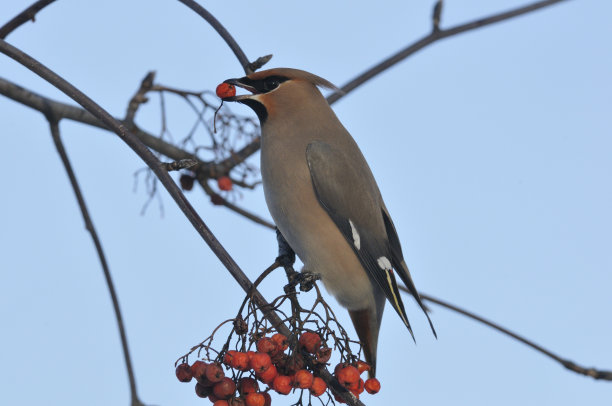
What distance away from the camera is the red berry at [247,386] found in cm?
209

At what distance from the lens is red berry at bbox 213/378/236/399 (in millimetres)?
2043

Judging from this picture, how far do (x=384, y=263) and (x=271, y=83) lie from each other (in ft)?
2.65

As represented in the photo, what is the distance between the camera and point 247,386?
2.09 meters

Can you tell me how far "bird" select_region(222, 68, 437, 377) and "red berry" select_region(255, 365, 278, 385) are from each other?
0.98 metres

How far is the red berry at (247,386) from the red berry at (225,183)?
1710 millimetres

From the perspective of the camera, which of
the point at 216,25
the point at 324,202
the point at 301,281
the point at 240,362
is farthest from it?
the point at 324,202

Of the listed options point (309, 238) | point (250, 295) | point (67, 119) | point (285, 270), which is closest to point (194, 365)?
point (250, 295)

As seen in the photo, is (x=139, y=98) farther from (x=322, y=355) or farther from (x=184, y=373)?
(x=322, y=355)

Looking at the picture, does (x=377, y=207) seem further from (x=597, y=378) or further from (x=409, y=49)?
(x=597, y=378)

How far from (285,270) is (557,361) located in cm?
96

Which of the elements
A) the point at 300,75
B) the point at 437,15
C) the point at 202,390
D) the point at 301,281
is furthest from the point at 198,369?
the point at 437,15

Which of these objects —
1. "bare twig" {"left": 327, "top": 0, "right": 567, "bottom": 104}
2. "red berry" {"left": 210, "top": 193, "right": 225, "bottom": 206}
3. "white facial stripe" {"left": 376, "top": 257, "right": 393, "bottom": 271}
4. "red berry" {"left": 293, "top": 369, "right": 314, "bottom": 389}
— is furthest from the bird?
"red berry" {"left": 293, "top": 369, "right": 314, "bottom": 389}

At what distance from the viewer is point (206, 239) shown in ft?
6.89

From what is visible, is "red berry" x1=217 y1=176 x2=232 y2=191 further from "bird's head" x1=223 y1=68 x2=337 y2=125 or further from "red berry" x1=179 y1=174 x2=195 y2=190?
"bird's head" x1=223 y1=68 x2=337 y2=125
